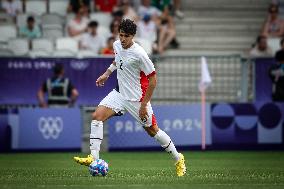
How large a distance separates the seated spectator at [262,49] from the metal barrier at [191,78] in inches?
51.5

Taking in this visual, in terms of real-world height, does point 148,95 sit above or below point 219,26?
below

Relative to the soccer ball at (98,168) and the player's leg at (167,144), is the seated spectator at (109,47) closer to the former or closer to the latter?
the player's leg at (167,144)

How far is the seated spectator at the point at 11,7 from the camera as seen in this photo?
1115 inches

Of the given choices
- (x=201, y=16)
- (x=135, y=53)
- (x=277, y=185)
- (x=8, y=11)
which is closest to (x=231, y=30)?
(x=201, y=16)

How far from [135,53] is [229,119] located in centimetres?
938

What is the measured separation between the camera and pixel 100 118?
601 inches

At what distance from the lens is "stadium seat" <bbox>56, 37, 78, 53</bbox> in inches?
1032

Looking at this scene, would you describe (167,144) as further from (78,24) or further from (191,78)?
(78,24)

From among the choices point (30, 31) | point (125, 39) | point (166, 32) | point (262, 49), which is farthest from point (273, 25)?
point (125, 39)

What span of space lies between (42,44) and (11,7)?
2.64 meters

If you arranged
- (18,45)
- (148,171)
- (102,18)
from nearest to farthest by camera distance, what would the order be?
(148,171), (18,45), (102,18)

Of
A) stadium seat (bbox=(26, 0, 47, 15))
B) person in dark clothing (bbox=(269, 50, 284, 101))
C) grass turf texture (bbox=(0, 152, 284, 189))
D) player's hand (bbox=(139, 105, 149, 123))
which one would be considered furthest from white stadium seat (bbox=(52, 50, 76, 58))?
player's hand (bbox=(139, 105, 149, 123))

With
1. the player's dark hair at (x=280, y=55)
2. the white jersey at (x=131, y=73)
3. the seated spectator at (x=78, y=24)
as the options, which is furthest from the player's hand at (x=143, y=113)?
the seated spectator at (x=78, y=24)

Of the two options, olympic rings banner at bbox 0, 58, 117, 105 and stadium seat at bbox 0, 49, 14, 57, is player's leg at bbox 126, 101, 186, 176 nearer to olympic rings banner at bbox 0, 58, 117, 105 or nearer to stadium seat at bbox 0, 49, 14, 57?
olympic rings banner at bbox 0, 58, 117, 105
